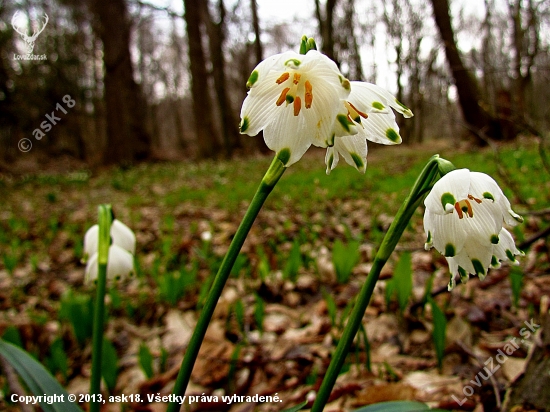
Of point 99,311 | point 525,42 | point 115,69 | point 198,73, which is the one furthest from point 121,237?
point 198,73

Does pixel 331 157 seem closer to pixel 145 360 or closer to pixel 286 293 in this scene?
pixel 145 360

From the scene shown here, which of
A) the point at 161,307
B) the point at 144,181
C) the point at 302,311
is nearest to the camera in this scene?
the point at 302,311

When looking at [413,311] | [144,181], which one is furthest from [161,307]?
[144,181]

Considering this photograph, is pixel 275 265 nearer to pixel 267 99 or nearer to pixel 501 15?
pixel 267 99

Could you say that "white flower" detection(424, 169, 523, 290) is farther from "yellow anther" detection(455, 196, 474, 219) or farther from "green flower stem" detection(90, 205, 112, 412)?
"green flower stem" detection(90, 205, 112, 412)

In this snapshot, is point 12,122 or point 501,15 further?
point 501,15

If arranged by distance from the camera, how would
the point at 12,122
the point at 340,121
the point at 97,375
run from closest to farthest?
1. the point at 340,121
2. the point at 97,375
3. the point at 12,122
